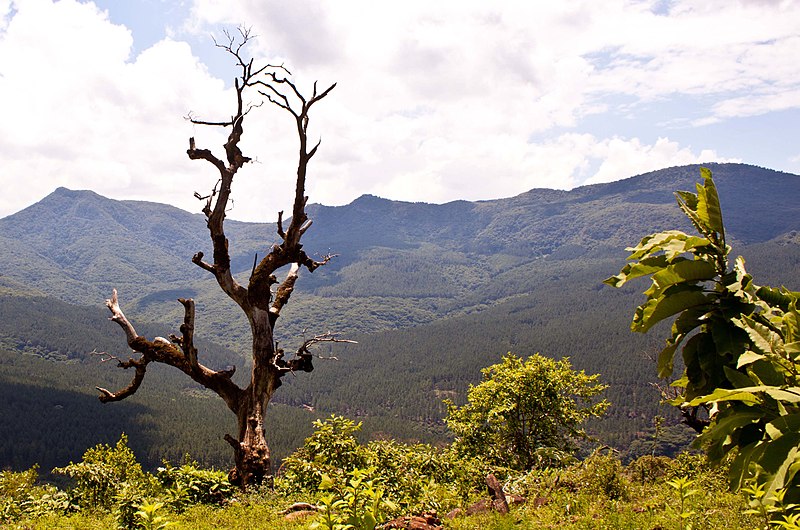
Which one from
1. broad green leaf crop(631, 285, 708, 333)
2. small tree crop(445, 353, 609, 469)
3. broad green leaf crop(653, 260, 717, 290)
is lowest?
small tree crop(445, 353, 609, 469)

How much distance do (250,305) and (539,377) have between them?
38.7 feet

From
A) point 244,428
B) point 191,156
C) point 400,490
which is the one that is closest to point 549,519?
point 400,490

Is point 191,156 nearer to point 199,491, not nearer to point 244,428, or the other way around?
point 244,428

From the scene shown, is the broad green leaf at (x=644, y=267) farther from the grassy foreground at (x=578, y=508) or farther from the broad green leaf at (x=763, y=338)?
the grassy foreground at (x=578, y=508)

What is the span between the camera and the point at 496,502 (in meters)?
9.61

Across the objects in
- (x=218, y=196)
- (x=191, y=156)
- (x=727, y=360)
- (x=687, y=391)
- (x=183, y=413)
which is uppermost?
(x=191, y=156)

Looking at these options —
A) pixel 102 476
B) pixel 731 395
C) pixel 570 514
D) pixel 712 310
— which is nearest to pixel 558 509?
pixel 570 514

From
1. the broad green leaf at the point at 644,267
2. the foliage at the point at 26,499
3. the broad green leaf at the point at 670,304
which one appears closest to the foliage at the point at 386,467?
the foliage at the point at 26,499

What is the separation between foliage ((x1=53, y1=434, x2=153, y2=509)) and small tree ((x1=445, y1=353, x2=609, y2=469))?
41.1 ft

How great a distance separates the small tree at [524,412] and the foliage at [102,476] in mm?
12514

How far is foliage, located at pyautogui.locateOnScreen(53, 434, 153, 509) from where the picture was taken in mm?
11234

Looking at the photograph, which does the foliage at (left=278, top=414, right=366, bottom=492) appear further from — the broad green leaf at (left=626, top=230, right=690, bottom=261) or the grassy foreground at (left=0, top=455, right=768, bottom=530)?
the broad green leaf at (left=626, top=230, right=690, bottom=261)

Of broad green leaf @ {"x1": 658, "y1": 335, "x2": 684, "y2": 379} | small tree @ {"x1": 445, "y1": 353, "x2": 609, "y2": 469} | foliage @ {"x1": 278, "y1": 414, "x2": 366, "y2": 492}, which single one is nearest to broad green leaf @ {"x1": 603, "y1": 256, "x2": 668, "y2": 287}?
broad green leaf @ {"x1": 658, "y1": 335, "x2": 684, "y2": 379}

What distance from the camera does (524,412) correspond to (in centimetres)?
2075
